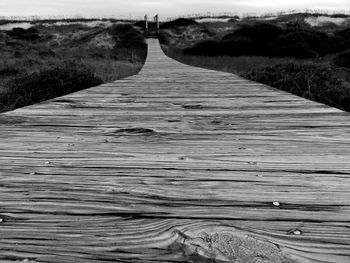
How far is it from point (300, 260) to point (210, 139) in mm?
1147

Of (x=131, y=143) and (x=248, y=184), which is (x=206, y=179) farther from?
(x=131, y=143)

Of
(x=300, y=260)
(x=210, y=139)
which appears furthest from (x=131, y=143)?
(x=300, y=260)

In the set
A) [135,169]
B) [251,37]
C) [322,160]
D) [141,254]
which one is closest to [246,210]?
[141,254]

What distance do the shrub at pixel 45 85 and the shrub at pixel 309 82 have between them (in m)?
4.16

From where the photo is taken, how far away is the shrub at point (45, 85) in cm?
732

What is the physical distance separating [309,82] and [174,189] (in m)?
6.88

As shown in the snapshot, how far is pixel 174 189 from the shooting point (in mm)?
1272

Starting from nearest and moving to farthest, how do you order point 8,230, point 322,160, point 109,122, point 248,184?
1. point 8,230
2. point 248,184
3. point 322,160
4. point 109,122

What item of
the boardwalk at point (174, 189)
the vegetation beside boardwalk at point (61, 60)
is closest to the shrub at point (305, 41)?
the vegetation beside boardwalk at point (61, 60)

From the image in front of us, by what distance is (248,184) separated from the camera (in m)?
1.32

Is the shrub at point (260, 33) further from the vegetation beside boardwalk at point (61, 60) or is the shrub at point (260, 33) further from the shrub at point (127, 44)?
the vegetation beside boardwalk at point (61, 60)

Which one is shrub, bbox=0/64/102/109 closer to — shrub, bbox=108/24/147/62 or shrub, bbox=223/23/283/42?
shrub, bbox=108/24/147/62

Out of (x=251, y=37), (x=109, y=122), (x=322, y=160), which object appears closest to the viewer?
(x=322, y=160)

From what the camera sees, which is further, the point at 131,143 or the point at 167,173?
the point at 131,143
